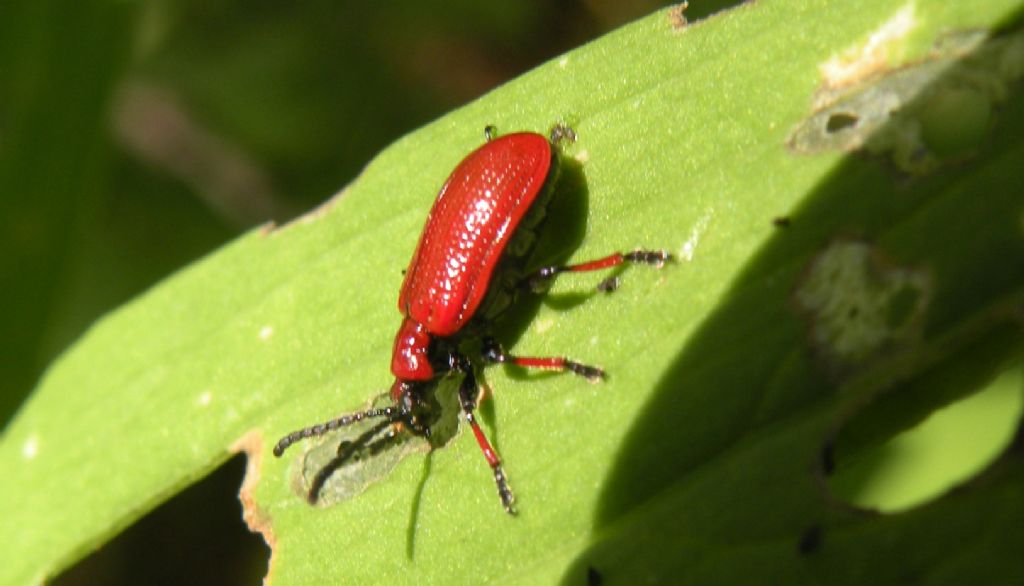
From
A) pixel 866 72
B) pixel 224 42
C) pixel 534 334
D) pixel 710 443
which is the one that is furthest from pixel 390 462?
pixel 224 42

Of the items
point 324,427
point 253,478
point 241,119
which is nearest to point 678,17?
point 324,427

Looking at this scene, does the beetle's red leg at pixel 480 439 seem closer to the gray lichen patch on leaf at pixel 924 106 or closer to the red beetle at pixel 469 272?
the red beetle at pixel 469 272

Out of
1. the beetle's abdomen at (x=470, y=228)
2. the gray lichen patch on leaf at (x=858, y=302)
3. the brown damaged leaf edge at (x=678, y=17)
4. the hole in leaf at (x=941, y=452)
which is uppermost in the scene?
the brown damaged leaf edge at (x=678, y=17)

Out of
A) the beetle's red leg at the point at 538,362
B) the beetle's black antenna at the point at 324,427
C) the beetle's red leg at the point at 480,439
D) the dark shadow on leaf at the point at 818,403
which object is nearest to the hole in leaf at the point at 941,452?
the dark shadow on leaf at the point at 818,403

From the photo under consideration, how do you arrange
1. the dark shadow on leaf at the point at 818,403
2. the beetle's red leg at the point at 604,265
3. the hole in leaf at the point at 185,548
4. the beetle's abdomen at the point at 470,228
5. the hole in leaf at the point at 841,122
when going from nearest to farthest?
1. the dark shadow on leaf at the point at 818,403
2. the hole in leaf at the point at 841,122
3. the beetle's red leg at the point at 604,265
4. the beetle's abdomen at the point at 470,228
5. the hole in leaf at the point at 185,548

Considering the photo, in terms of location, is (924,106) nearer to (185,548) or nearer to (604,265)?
(604,265)

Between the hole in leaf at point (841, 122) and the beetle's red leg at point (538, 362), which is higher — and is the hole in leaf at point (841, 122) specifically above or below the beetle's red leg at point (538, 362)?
above
